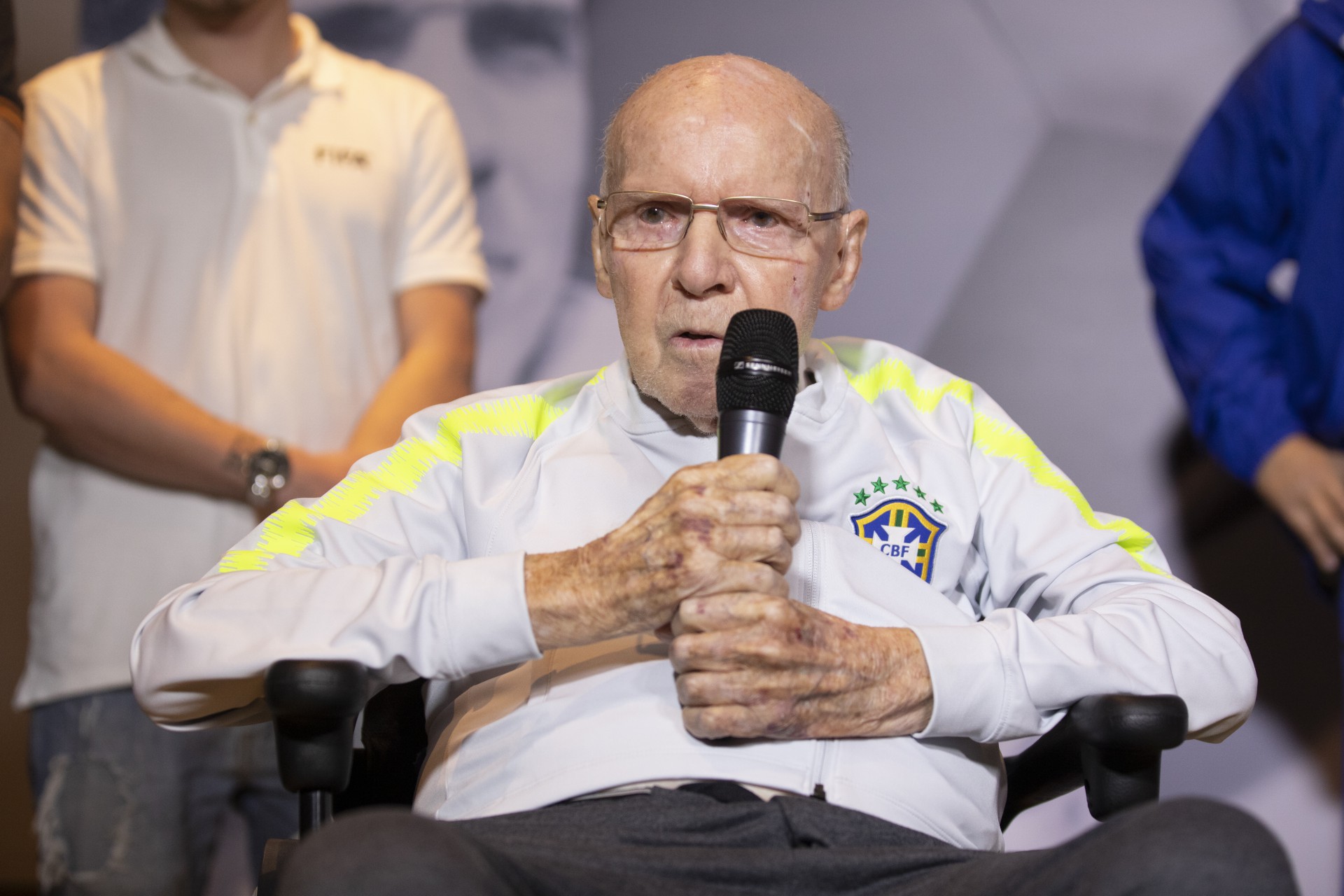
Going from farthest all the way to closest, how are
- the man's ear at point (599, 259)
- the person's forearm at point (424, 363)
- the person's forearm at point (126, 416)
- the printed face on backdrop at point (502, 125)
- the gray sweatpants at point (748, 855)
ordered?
the printed face on backdrop at point (502, 125), the person's forearm at point (424, 363), the person's forearm at point (126, 416), the man's ear at point (599, 259), the gray sweatpants at point (748, 855)

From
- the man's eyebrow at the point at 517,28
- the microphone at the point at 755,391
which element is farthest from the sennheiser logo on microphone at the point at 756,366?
the man's eyebrow at the point at 517,28

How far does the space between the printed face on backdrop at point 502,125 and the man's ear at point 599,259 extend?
1.28 metres

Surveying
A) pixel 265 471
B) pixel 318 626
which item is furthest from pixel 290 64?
pixel 318 626

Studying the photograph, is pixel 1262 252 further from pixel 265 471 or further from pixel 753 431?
pixel 265 471

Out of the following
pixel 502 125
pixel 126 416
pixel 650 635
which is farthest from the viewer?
pixel 502 125

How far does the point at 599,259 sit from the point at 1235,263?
1568mm

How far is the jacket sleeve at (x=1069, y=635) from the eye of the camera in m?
1.27

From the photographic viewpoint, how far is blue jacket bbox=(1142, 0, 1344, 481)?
233 centimetres

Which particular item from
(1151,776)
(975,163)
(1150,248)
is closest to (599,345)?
(975,163)

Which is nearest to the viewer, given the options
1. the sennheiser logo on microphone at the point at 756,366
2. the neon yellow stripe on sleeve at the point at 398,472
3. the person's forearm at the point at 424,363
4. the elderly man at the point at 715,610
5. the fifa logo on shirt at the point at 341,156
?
the elderly man at the point at 715,610

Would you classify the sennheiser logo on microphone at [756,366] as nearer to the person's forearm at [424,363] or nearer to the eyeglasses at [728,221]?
the eyeglasses at [728,221]

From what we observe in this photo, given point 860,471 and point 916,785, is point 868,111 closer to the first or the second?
point 860,471

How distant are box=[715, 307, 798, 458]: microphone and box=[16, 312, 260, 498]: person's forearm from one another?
4.10 ft

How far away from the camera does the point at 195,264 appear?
2.31 metres
